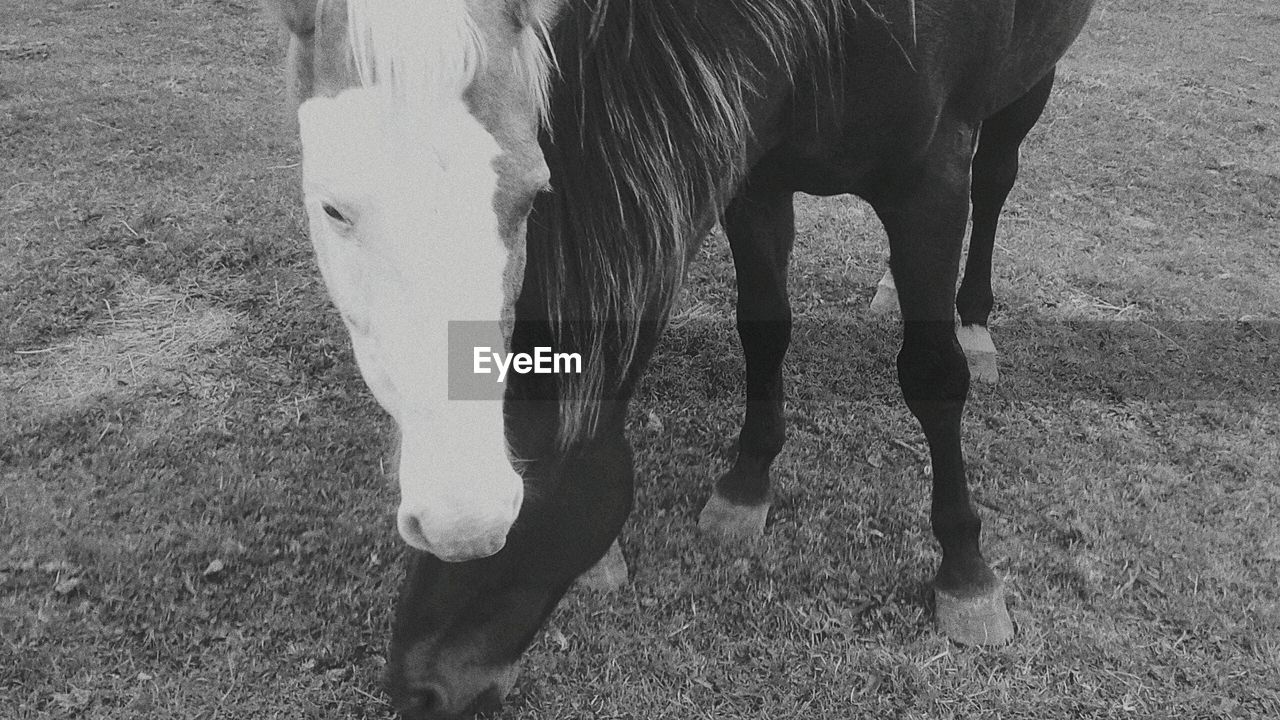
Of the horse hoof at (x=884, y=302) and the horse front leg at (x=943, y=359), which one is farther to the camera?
the horse hoof at (x=884, y=302)

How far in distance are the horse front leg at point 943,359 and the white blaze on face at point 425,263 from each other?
4.44 feet

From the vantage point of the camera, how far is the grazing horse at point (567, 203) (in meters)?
1.06

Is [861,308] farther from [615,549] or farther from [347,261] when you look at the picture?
[347,261]

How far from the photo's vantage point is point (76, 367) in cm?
331

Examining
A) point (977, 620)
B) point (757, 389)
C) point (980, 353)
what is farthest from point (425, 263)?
point (980, 353)

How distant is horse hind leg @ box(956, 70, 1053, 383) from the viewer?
3506 mm

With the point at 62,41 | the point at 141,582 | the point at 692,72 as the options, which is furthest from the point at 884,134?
the point at 62,41

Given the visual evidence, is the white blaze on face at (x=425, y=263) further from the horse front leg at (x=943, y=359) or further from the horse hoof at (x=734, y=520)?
the horse hoof at (x=734, y=520)

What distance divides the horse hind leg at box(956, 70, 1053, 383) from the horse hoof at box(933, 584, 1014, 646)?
1.33 m

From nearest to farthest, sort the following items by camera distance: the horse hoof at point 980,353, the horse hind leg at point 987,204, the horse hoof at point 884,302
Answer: the horse hind leg at point 987,204 → the horse hoof at point 980,353 → the horse hoof at point 884,302

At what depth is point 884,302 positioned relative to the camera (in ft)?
13.2
